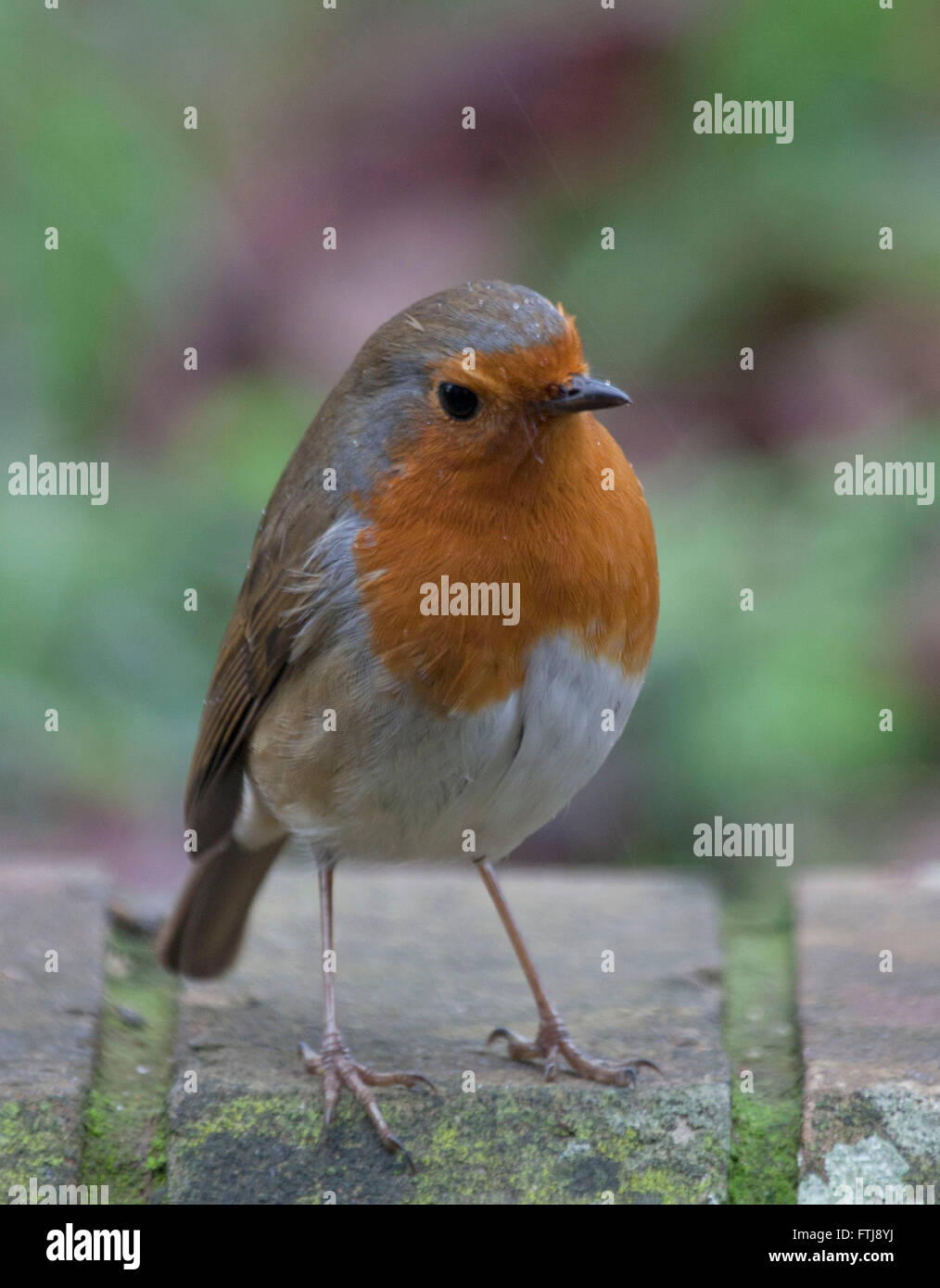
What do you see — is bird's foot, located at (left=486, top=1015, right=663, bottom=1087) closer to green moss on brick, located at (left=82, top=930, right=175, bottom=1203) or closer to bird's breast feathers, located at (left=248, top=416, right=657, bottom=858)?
bird's breast feathers, located at (left=248, top=416, right=657, bottom=858)

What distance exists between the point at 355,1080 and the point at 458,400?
3.56 ft

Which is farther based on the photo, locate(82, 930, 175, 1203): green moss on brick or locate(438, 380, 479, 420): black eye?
locate(438, 380, 479, 420): black eye

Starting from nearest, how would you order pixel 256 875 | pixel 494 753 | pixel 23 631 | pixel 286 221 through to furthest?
pixel 494 753, pixel 256 875, pixel 23 631, pixel 286 221

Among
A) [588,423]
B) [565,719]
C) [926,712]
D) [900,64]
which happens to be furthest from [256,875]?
[900,64]

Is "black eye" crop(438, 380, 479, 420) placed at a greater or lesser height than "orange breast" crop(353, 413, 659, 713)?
greater

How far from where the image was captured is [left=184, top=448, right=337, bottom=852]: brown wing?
3227 millimetres

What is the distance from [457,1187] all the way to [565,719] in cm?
74

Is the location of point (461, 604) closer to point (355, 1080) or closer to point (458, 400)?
point (458, 400)

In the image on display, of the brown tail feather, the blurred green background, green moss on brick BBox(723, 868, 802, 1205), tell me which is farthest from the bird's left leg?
the blurred green background

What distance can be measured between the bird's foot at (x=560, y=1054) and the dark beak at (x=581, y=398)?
1035 mm

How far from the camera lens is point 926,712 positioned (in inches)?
186

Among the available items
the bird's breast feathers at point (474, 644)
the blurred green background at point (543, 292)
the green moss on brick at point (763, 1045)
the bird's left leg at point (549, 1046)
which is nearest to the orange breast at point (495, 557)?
the bird's breast feathers at point (474, 644)

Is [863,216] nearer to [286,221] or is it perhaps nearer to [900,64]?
[900,64]

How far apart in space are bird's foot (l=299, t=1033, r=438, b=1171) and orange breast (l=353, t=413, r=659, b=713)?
1.93ft
